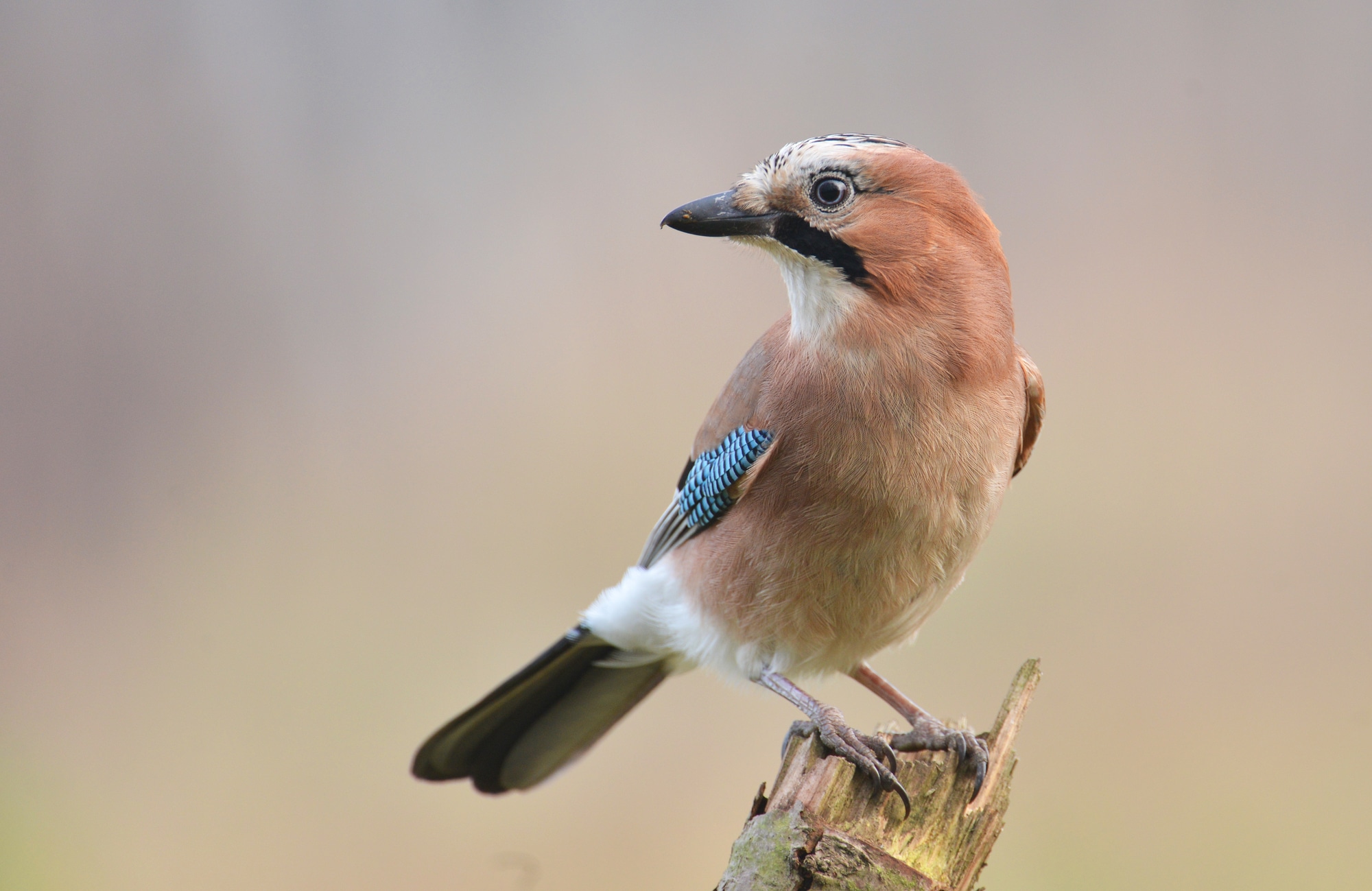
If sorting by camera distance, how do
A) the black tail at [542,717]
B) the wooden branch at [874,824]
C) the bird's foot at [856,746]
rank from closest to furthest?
the wooden branch at [874,824], the bird's foot at [856,746], the black tail at [542,717]

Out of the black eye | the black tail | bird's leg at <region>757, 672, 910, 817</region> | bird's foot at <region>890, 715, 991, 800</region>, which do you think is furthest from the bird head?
the black tail

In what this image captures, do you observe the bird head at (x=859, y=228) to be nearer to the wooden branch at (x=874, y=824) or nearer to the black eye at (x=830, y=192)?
the black eye at (x=830, y=192)

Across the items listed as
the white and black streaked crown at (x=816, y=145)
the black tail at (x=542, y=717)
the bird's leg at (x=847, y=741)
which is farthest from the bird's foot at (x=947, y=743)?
the white and black streaked crown at (x=816, y=145)

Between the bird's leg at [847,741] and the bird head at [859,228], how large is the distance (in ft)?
2.96

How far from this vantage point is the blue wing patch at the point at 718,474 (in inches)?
107

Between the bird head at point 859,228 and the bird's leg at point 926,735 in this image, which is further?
the bird's leg at point 926,735

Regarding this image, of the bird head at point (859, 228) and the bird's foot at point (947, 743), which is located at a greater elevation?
the bird head at point (859, 228)

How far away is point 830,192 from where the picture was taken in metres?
2.47

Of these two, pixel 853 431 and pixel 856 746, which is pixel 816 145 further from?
pixel 856 746

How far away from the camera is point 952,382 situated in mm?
2566

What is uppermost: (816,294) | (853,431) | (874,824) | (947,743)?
(816,294)

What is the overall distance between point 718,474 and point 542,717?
1142 millimetres

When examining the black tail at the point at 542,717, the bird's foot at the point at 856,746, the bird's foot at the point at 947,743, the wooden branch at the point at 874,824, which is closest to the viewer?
the wooden branch at the point at 874,824

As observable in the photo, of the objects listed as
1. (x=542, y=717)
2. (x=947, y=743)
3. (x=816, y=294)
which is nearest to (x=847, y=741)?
(x=947, y=743)
